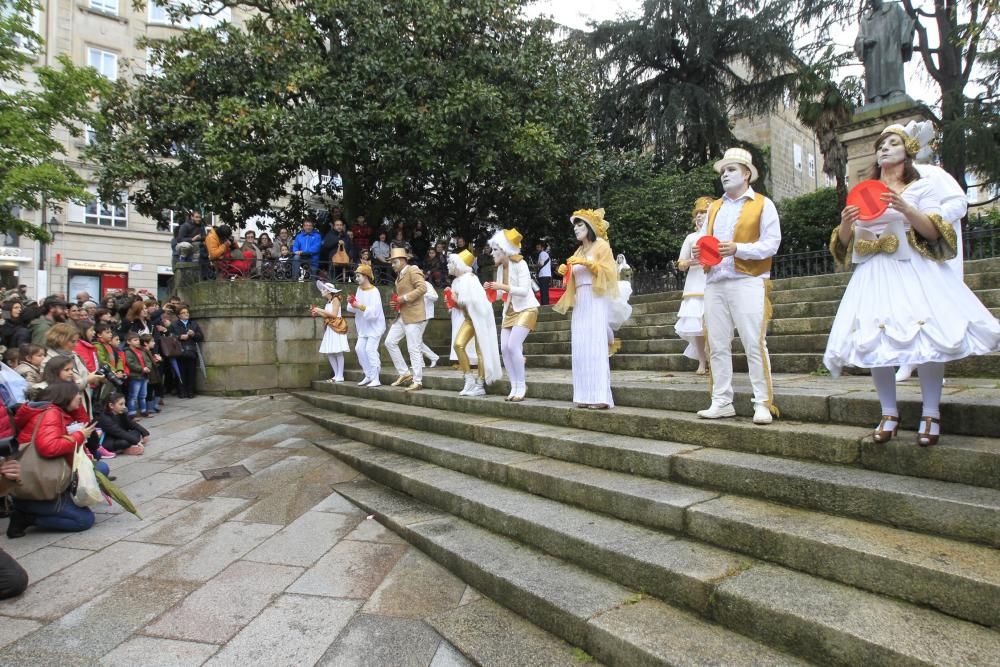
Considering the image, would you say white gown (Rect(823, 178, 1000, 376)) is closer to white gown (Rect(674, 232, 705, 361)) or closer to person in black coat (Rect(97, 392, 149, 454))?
white gown (Rect(674, 232, 705, 361))

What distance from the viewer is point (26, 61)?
1391 centimetres

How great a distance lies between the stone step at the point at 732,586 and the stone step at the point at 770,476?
318 millimetres

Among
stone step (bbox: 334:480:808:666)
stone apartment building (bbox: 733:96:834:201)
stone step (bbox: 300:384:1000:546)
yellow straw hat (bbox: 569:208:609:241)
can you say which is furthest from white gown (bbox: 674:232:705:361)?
stone apartment building (bbox: 733:96:834:201)

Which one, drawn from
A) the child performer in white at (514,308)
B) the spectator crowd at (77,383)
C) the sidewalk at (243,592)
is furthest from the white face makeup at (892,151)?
the spectator crowd at (77,383)

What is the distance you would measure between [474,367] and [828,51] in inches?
589

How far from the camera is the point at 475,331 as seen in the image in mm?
7727

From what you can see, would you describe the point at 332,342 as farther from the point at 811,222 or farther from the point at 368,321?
the point at 811,222

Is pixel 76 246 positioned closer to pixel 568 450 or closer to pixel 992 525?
pixel 568 450

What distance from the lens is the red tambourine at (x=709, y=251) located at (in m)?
4.36

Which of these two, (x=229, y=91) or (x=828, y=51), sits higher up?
(x=828, y=51)

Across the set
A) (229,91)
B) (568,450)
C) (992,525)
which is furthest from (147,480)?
(229,91)

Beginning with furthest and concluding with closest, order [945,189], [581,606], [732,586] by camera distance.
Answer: [945,189] → [581,606] → [732,586]

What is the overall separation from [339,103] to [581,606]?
11529 millimetres

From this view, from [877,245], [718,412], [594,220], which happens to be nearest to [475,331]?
[594,220]
